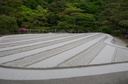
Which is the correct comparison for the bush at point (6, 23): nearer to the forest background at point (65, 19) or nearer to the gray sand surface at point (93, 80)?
the forest background at point (65, 19)

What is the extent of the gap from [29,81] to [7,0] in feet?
32.6

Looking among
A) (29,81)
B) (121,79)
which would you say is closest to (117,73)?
(121,79)

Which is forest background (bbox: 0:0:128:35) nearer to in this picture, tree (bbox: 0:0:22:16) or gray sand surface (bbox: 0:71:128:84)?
tree (bbox: 0:0:22:16)

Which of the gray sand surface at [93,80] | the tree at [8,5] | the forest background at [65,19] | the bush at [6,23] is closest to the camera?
the gray sand surface at [93,80]

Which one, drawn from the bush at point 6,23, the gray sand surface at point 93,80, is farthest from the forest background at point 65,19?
the gray sand surface at point 93,80

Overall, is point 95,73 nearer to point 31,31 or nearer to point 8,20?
point 8,20

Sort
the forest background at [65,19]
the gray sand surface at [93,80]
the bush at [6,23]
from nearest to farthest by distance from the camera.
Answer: the gray sand surface at [93,80], the bush at [6,23], the forest background at [65,19]

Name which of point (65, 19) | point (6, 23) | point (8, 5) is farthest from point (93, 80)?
point (65, 19)

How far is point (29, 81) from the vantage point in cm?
175

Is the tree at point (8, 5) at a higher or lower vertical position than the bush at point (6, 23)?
higher

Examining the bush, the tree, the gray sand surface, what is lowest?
the gray sand surface

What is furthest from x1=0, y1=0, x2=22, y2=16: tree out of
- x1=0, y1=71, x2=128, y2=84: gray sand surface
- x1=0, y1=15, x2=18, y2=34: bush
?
x1=0, y1=71, x2=128, y2=84: gray sand surface

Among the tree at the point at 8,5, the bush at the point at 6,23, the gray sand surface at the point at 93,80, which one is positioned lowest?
the gray sand surface at the point at 93,80

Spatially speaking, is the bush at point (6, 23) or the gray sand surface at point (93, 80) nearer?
the gray sand surface at point (93, 80)
